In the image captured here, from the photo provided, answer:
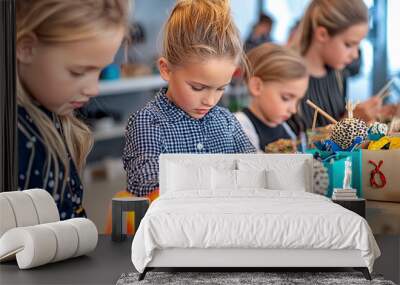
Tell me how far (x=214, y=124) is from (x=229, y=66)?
496mm

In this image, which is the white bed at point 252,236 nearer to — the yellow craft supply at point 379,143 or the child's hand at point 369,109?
the yellow craft supply at point 379,143

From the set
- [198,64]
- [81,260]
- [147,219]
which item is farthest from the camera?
[198,64]

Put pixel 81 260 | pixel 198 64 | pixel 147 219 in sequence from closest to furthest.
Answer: pixel 147 219, pixel 81 260, pixel 198 64

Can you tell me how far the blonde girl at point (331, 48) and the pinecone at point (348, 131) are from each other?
163mm

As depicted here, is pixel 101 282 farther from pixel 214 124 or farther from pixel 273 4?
pixel 273 4

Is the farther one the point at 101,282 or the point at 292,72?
the point at 292,72

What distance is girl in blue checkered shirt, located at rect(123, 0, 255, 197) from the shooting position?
7.28m

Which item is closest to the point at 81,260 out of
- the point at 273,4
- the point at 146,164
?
the point at 146,164

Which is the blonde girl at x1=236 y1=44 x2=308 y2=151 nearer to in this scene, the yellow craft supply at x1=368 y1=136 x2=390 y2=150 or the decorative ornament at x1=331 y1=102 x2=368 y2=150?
Answer: the decorative ornament at x1=331 y1=102 x2=368 y2=150

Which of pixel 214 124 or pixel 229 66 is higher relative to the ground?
pixel 229 66

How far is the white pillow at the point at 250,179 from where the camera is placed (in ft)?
22.1

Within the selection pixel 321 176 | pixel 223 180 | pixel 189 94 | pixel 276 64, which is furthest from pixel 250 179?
pixel 276 64

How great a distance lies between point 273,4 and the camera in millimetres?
7430

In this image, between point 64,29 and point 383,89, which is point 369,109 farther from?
point 64,29
